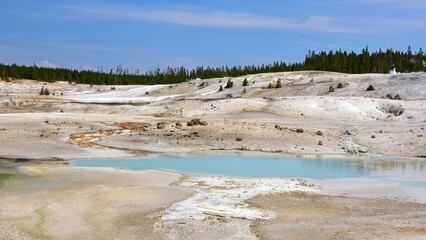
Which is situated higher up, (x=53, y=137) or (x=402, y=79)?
(x=402, y=79)

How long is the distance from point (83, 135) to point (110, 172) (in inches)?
409

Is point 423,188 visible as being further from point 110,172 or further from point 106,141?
point 106,141

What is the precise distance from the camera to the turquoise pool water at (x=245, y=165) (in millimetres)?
17812

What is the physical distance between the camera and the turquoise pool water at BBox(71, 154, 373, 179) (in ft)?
58.4

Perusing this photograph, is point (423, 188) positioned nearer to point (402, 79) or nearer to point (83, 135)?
point (83, 135)

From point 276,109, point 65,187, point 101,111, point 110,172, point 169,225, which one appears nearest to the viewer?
point 169,225

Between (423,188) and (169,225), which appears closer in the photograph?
(169,225)

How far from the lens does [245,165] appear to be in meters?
19.7

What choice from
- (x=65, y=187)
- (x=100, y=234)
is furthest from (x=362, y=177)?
(x=100, y=234)

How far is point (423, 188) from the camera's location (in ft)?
50.0

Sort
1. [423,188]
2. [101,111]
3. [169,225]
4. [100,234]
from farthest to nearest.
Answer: [101,111] → [423,188] → [169,225] → [100,234]

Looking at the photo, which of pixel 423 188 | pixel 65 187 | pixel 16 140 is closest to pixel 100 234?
pixel 65 187

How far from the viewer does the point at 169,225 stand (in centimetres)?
1001

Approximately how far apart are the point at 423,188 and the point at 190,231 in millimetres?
8356
